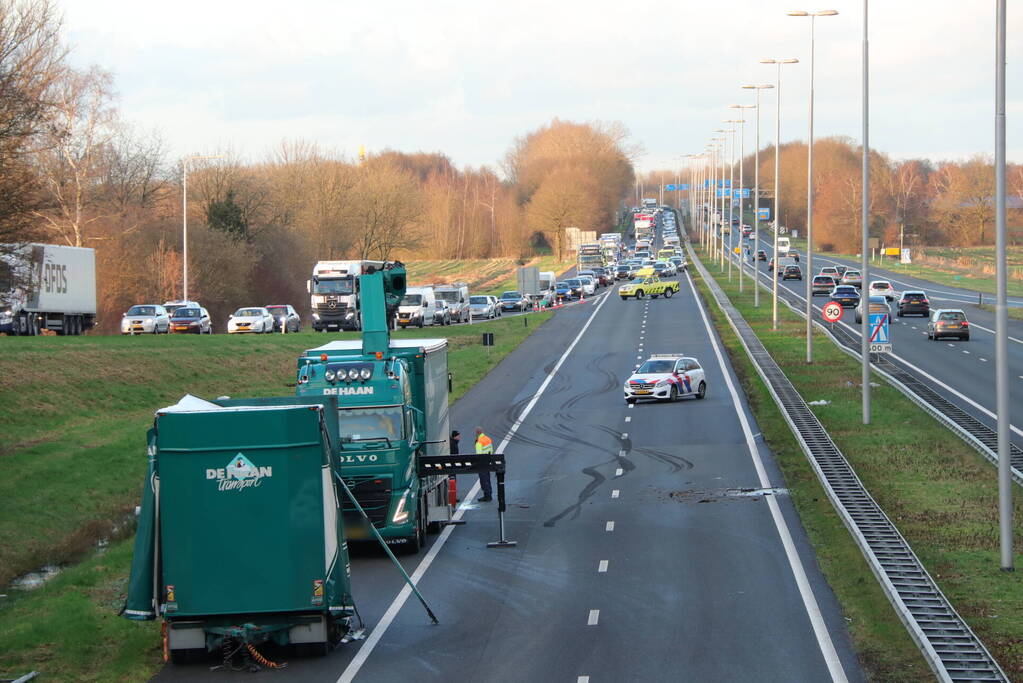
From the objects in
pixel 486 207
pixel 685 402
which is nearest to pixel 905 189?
pixel 486 207

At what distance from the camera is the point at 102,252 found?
68.6 metres

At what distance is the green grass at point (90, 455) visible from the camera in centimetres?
1630

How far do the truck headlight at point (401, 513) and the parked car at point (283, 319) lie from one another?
4414cm

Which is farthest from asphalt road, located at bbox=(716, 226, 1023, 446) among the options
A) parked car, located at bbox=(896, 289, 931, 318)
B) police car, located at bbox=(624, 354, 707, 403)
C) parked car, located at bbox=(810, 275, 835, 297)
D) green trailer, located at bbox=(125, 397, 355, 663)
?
green trailer, located at bbox=(125, 397, 355, 663)

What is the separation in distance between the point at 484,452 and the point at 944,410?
1572 centimetres

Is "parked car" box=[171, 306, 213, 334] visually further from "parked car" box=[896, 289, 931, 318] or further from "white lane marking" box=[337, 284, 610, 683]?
"parked car" box=[896, 289, 931, 318]

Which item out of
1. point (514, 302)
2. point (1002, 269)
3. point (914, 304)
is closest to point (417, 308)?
point (514, 302)

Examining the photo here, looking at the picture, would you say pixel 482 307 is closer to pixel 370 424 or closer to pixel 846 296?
pixel 846 296

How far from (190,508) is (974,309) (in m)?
69.7

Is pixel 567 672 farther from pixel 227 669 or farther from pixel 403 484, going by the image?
pixel 403 484

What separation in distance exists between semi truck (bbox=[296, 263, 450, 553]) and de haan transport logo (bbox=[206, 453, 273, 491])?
18.3 feet

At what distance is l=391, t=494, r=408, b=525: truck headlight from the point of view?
827 inches

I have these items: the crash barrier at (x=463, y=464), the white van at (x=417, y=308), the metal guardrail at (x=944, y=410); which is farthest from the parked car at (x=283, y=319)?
the crash barrier at (x=463, y=464)

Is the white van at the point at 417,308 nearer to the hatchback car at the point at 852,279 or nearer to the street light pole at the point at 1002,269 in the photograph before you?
the hatchback car at the point at 852,279
